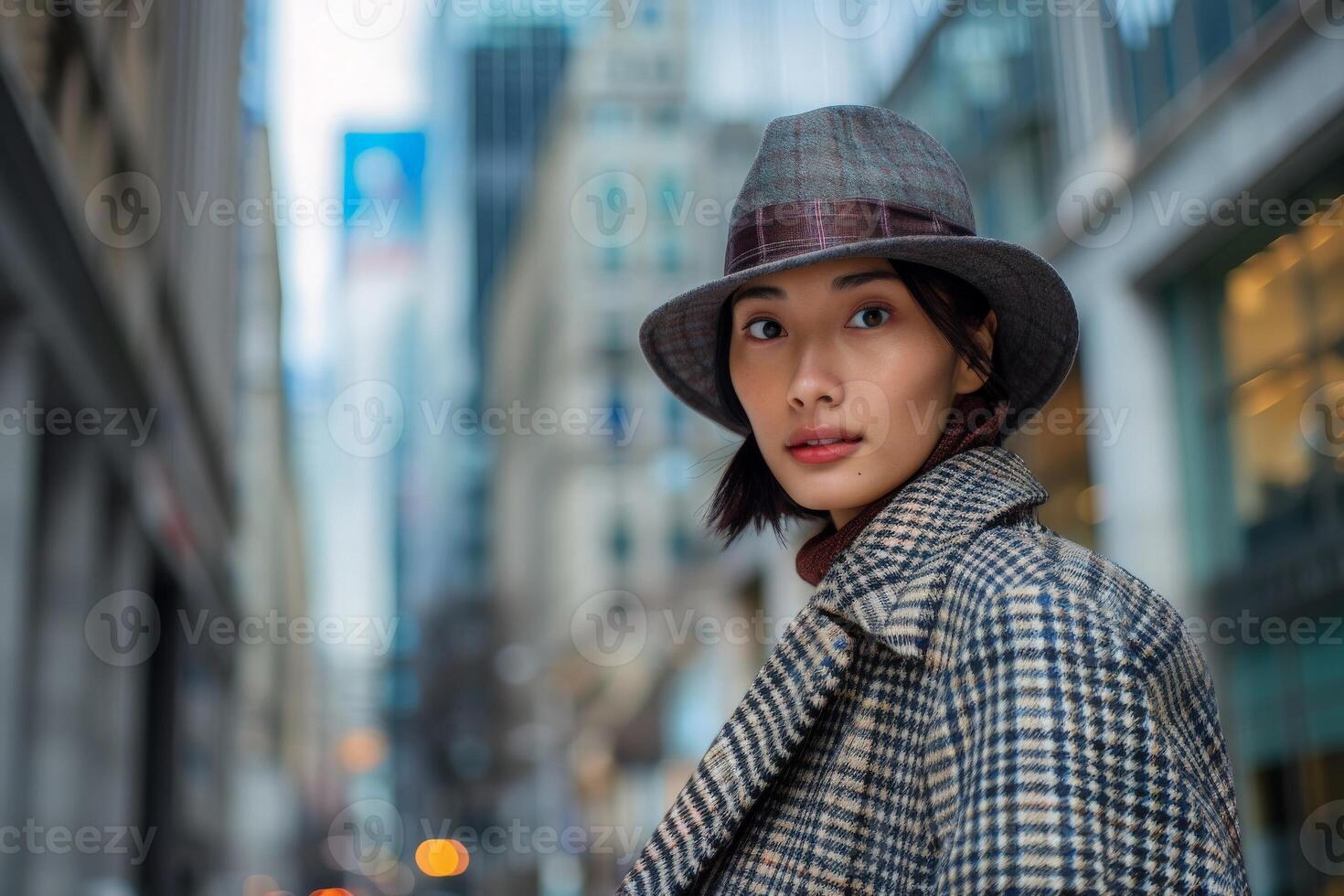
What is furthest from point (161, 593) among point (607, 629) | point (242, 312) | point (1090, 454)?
point (607, 629)

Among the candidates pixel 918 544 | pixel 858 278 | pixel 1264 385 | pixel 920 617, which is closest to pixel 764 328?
pixel 858 278

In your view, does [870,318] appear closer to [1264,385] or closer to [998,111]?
[1264,385]

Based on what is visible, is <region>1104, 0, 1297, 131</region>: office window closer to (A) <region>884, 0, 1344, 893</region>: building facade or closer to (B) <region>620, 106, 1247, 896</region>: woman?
(A) <region>884, 0, 1344, 893</region>: building facade

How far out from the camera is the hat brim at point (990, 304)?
5.41 ft

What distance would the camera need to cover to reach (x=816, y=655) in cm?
158

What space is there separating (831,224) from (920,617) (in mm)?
499

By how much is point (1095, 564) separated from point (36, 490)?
1150 cm

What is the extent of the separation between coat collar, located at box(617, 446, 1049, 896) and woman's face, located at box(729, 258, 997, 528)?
9 centimetres

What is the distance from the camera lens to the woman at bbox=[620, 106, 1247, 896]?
1.28 meters

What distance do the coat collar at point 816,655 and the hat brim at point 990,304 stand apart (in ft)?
0.90

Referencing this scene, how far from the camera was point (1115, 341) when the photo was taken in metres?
13.3

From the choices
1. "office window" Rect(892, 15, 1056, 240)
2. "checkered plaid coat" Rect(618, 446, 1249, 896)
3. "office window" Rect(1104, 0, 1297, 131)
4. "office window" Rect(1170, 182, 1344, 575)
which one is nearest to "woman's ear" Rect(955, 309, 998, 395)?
"checkered plaid coat" Rect(618, 446, 1249, 896)

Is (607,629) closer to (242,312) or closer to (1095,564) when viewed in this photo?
(242,312)

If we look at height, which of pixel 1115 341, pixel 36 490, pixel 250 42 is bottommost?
pixel 36 490
